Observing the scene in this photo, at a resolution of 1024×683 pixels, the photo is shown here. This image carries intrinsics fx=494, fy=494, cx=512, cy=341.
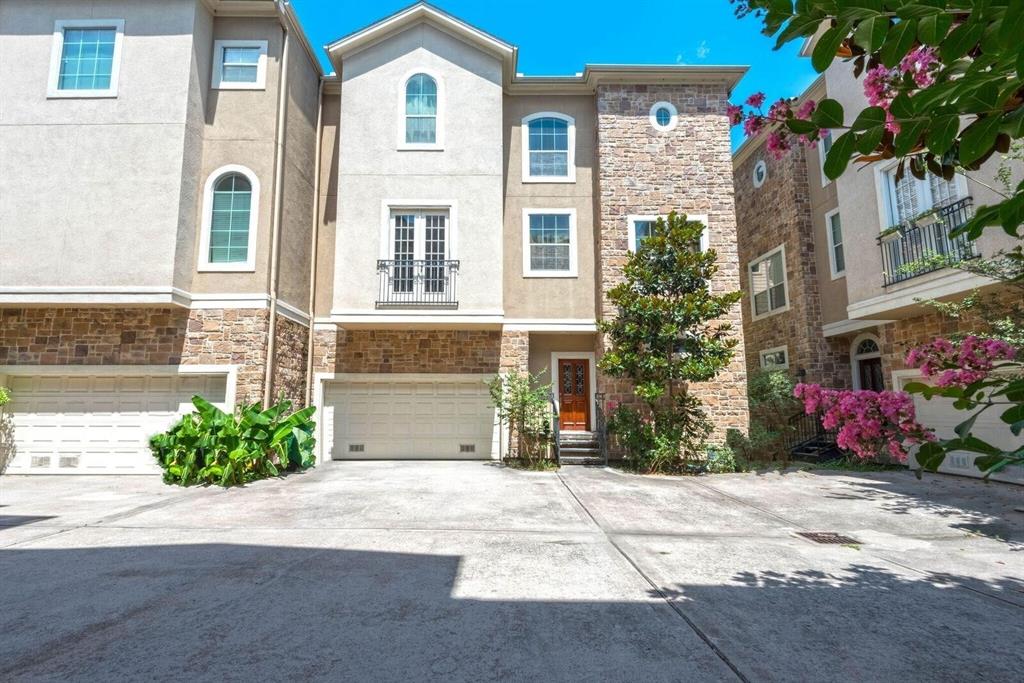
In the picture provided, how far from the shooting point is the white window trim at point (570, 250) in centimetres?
1204

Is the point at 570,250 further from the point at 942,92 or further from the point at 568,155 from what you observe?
the point at 942,92

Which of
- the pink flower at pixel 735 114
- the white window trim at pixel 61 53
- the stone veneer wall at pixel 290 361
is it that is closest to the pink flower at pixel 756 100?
the pink flower at pixel 735 114

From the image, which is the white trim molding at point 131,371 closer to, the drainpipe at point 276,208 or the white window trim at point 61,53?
the drainpipe at point 276,208

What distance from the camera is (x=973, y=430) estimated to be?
9617mm

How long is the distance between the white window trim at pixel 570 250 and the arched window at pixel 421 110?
2862 millimetres

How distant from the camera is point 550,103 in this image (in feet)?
41.5

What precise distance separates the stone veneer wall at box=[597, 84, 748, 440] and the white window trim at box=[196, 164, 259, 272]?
7562mm

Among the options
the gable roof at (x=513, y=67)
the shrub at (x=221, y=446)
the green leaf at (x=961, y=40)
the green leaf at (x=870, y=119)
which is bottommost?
the shrub at (x=221, y=446)

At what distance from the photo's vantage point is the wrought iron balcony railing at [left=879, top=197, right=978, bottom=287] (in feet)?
27.3

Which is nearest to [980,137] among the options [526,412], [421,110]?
[526,412]

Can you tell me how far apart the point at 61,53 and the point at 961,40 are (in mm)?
14531

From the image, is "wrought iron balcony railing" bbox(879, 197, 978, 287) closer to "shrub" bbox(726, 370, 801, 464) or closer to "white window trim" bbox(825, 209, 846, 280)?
"white window trim" bbox(825, 209, 846, 280)

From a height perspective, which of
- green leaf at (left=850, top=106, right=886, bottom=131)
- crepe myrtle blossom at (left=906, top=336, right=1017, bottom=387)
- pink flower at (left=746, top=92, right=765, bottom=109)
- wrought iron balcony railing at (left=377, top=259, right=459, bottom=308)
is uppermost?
wrought iron balcony railing at (left=377, top=259, right=459, bottom=308)

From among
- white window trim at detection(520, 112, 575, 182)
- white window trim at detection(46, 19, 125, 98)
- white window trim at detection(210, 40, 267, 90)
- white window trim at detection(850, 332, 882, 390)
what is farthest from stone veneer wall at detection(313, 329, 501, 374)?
white window trim at detection(850, 332, 882, 390)
